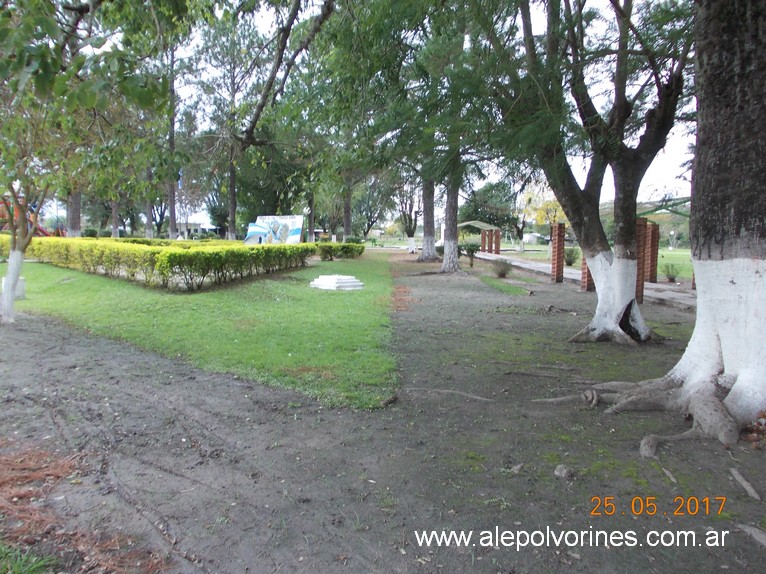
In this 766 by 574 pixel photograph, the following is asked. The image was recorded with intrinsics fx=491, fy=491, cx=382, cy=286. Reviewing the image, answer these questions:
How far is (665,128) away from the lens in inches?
256

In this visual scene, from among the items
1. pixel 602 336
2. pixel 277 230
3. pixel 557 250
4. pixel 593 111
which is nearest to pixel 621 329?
pixel 602 336

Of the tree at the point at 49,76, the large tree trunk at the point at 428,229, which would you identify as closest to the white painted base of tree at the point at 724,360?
the tree at the point at 49,76

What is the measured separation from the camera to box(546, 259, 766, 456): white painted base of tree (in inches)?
141

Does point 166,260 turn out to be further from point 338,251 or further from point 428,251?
point 428,251

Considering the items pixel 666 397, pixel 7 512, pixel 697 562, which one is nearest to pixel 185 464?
pixel 7 512

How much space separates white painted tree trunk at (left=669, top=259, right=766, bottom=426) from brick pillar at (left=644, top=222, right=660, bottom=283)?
1282 centimetres

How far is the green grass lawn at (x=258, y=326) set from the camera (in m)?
5.28

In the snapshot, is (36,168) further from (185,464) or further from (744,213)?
(744,213)

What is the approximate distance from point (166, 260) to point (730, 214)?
9.98 m

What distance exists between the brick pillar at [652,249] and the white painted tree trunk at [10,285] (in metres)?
16.0

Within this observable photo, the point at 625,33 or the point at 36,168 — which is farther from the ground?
the point at 625,33

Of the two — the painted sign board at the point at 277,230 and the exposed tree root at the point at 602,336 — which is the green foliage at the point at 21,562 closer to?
the exposed tree root at the point at 602,336

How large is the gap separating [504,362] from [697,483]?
3.11 meters
